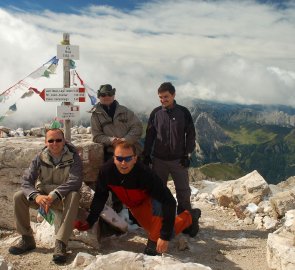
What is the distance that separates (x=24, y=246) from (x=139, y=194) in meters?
2.75

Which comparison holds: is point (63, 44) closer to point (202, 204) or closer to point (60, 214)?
point (60, 214)

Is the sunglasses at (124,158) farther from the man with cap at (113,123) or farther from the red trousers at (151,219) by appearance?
the man with cap at (113,123)

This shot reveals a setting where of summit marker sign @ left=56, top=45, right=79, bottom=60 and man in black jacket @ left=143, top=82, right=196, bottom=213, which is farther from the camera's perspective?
summit marker sign @ left=56, top=45, right=79, bottom=60

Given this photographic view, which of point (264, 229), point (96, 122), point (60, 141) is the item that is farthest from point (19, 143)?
point (264, 229)

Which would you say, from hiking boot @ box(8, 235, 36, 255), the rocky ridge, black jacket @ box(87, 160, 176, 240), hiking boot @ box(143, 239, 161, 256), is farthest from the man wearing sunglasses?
hiking boot @ box(143, 239, 161, 256)

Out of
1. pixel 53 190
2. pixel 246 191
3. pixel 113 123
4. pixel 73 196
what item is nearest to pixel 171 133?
pixel 113 123

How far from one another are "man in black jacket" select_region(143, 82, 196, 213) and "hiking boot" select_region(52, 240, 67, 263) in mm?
3264

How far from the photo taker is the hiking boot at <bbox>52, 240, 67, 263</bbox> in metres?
7.79

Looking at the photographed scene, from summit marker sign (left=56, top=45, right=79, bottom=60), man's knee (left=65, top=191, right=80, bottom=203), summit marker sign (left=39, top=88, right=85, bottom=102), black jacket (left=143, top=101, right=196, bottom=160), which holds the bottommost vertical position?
man's knee (left=65, top=191, right=80, bottom=203)

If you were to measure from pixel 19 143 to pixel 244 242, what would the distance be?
6.75 m

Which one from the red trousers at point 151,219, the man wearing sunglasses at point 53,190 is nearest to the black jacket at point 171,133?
the red trousers at point 151,219

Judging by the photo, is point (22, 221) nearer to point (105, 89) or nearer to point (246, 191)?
point (105, 89)

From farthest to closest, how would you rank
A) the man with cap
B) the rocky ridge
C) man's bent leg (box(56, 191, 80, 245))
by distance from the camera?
the man with cap, man's bent leg (box(56, 191, 80, 245)), the rocky ridge

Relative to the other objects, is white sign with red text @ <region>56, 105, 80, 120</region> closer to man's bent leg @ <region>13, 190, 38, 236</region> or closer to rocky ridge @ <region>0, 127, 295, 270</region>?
rocky ridge @ <region>0, 127, 295, 270</region>
